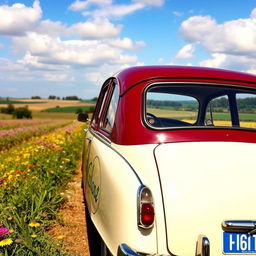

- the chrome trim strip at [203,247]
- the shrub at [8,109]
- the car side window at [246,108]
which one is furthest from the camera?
the shrub at [8,109]

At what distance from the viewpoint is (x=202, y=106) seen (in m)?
3.75

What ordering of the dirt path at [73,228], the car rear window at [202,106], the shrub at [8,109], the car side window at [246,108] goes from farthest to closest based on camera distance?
the shrub at [8,109] → the dirt path at [73,228] → the car side window at [246,108] → the car rear window at [202,106]

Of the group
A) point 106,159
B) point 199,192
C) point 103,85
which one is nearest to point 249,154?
point 199,192

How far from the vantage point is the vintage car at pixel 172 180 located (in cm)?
220

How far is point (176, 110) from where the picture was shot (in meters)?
3.63

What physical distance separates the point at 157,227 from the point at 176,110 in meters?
1.66

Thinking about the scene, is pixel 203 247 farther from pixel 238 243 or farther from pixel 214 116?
pixel 214 116

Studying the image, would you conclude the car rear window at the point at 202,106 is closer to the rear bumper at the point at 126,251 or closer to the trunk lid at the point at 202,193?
the trunk lid at the point at 202,193

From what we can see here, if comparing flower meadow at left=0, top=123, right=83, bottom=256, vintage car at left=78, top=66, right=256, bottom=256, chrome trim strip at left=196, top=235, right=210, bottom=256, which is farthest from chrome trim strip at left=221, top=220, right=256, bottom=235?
flower meadow at left=0, top=123, right=83, bottom=256

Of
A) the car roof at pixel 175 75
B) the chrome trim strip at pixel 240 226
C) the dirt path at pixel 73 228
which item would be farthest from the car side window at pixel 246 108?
the dirt path at pixel 73 228

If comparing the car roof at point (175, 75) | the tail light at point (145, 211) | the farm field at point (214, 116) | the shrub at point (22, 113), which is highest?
the car roof at point (175, 75)

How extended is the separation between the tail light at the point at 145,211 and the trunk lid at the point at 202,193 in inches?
3.5

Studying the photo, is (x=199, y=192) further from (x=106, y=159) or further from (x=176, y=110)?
(x=176, y=110)

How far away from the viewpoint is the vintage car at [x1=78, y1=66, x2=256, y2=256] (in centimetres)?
220
